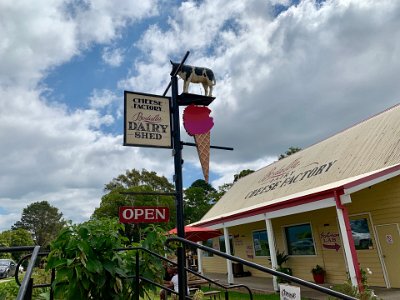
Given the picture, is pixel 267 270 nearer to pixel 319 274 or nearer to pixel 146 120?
pixel 146 120

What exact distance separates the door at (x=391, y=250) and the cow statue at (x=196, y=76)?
8.25 metres

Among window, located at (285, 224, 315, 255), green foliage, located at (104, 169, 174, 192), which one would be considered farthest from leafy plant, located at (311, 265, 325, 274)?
green foliage, located at (104, 169, 174, 192)

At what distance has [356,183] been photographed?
8.65 metres

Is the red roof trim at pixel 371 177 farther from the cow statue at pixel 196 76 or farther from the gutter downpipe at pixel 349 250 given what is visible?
the cow statue at pixel 196 76

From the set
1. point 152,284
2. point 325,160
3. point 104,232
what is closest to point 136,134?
point 104,232

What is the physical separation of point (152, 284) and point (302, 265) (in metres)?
11.9

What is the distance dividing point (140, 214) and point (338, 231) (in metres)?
9.90

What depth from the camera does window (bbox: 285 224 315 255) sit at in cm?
1302

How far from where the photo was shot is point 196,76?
206 inches

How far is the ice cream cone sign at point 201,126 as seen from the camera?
5.01m

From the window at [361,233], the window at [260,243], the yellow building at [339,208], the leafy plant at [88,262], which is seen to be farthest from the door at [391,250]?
the leafy plant at [88,262]

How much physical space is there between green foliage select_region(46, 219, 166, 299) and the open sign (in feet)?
2.11

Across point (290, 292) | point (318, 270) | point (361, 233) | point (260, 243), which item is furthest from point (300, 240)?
point (290, 292)

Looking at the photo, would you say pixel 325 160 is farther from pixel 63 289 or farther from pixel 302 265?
pixel 63 289
